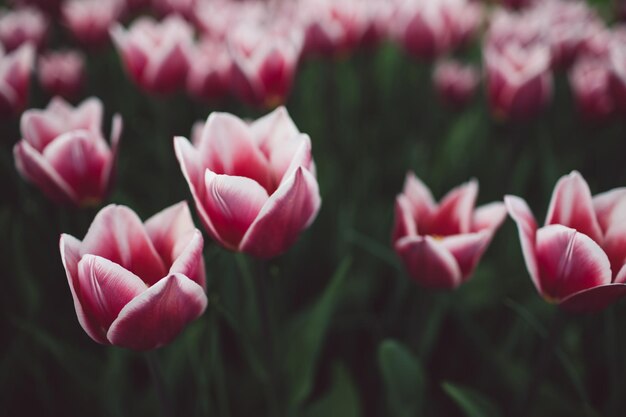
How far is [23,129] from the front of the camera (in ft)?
2.33

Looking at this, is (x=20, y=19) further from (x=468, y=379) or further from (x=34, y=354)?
(x=468, y=379)

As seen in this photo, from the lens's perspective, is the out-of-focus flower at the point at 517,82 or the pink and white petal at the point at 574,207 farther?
the out-of-focus flower at the point at 517,82

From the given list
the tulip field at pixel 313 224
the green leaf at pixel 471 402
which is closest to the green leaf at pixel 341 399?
the tulip field at pixel 313 224

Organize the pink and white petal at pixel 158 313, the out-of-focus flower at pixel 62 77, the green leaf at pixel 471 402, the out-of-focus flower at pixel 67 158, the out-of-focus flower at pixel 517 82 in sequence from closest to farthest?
1. the pink and white petal at pixel 158 313
2. the green leaf at pixel 471 402
3. the out-of-focus flower at pixel 67 158
4. the out-of-focus flower at pixel 517 82
5. the out-of-focus flower at pixel 62 77

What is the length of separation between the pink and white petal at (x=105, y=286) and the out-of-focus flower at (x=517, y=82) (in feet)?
2.72

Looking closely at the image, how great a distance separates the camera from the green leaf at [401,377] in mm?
646

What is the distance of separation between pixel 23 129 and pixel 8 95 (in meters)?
0.23

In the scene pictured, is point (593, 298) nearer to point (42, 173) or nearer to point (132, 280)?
point (132, 280)

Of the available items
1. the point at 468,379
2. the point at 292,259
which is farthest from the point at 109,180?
the point at 468,379

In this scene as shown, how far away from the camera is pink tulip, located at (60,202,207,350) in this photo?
0.44 metres

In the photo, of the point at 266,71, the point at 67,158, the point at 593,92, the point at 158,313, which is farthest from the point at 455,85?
the point at 158,313

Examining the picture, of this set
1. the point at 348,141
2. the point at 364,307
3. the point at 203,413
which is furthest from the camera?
the point at 348,141

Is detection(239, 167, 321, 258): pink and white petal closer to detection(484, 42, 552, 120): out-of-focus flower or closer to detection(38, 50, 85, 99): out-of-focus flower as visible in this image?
detection(484, 42, 552, 120): out-of-focus flower

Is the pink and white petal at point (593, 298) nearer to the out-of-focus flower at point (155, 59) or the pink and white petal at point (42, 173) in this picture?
the pink and white petal at point (42, 173)
